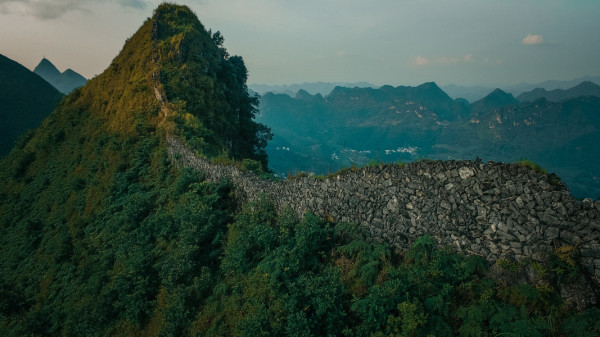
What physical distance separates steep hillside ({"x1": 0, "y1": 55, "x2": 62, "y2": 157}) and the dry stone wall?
81481mm

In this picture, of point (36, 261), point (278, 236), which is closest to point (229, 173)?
point (278, 236)

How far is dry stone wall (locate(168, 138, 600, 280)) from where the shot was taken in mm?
5859

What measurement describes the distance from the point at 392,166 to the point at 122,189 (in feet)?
57.4

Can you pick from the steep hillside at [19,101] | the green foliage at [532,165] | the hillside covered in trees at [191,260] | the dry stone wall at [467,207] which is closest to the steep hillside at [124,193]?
the hillside covered in trees at [191,260]

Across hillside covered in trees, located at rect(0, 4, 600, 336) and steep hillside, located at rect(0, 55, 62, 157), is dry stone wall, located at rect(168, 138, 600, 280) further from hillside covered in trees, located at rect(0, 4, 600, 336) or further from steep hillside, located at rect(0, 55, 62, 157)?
steep hillside, located at rect(0, 55, 62, 157)

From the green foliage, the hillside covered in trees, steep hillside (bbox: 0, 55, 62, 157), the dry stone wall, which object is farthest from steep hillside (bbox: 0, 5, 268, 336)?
steep hillside (bbox: 0, 55, 62, 157)

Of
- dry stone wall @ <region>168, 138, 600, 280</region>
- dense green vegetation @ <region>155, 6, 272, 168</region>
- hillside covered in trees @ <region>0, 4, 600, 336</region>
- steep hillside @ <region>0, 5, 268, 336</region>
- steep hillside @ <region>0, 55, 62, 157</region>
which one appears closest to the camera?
dry stone wall @ <region>168, 138, 600, 280</region>

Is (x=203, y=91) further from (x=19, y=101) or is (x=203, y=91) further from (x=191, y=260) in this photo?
(x=19, y=101)

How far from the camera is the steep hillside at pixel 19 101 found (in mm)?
70800

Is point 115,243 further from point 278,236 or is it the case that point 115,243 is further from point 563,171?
point 563,171

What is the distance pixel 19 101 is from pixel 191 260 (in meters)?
101

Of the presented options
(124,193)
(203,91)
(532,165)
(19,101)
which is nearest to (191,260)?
(124,193)

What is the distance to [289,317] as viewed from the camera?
7629 millimetres

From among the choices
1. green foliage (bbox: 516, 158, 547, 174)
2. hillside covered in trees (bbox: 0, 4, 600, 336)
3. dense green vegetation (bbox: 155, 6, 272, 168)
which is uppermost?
dense green vegetation (bbox: 155, 6, 272, 168)
